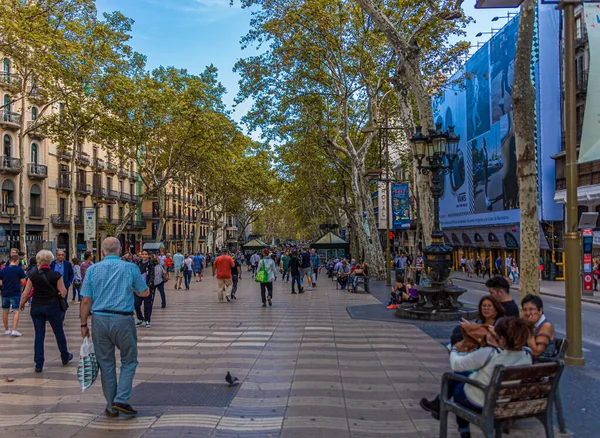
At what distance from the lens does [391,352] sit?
8.17 meters

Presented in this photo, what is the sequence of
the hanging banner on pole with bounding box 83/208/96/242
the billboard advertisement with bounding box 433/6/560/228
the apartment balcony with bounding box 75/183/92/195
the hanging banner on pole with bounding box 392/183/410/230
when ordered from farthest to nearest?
the apartment balcony with bounding box 75/183/92/195 → the billboard advertisement with bounding box 433/6/560/228 → the hanging banner on pole with bounding box 392/183/410/230 → the hanging banner on pole with bounding box 83/208/96/242

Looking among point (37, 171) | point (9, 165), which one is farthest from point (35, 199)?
point (9, 165)

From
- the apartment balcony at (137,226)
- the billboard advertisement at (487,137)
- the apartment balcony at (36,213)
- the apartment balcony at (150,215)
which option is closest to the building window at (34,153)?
the apartment balcony at (36,213)

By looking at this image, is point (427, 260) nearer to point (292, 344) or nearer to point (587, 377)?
point (292, 344)

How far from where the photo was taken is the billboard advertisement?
3120 centimetres

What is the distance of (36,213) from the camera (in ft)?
121

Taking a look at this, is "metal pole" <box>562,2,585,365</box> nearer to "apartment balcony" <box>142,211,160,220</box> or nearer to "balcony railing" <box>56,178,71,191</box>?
"balcony railing" <box>56,178,71,191</box>

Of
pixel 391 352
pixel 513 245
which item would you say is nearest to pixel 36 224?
pixel 513 245

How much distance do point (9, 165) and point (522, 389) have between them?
37125 millimetres

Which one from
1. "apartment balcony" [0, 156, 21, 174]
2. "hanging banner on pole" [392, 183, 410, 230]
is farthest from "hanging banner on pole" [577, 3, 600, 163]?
"apartment balcony" [0, 156, 21, 174]

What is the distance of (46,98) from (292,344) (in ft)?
66.2

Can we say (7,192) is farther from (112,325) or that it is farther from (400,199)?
(112,325)

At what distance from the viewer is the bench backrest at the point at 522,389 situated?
360 cm

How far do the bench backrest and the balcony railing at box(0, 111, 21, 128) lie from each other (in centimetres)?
3627
